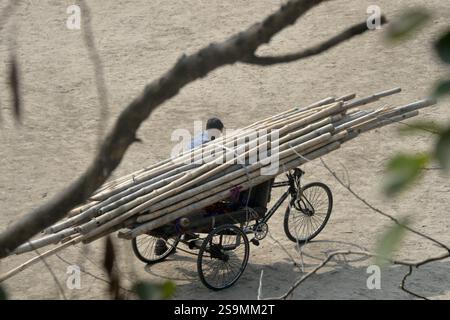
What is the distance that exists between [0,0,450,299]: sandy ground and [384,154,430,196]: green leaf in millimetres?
4988

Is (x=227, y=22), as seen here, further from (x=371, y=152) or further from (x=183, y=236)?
(x=183, y=236)

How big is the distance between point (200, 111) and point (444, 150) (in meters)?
8.81

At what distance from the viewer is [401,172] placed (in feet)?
4.12

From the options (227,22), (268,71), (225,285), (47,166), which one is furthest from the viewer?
(227,22)

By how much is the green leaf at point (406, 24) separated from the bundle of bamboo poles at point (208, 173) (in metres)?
4.58

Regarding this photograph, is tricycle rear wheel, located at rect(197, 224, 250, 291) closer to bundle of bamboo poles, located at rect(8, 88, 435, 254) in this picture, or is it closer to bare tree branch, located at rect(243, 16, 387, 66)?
bundle of bamboo poles, located at rect(8, 88, 435, 254)

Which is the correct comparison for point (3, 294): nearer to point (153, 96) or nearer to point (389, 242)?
point (153, 96)

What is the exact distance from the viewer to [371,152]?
9.12m

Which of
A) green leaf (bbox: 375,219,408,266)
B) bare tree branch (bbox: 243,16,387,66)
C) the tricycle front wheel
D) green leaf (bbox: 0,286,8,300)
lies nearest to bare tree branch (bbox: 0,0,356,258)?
bare tree branch (bbox: 243,16,387,66)

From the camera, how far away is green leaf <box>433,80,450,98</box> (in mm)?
1259

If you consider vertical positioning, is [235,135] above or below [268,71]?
below

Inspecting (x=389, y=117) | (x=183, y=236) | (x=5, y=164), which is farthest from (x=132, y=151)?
(x=389, y=117)

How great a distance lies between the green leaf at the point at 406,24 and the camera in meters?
1.25

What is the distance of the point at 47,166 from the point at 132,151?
87 cm
